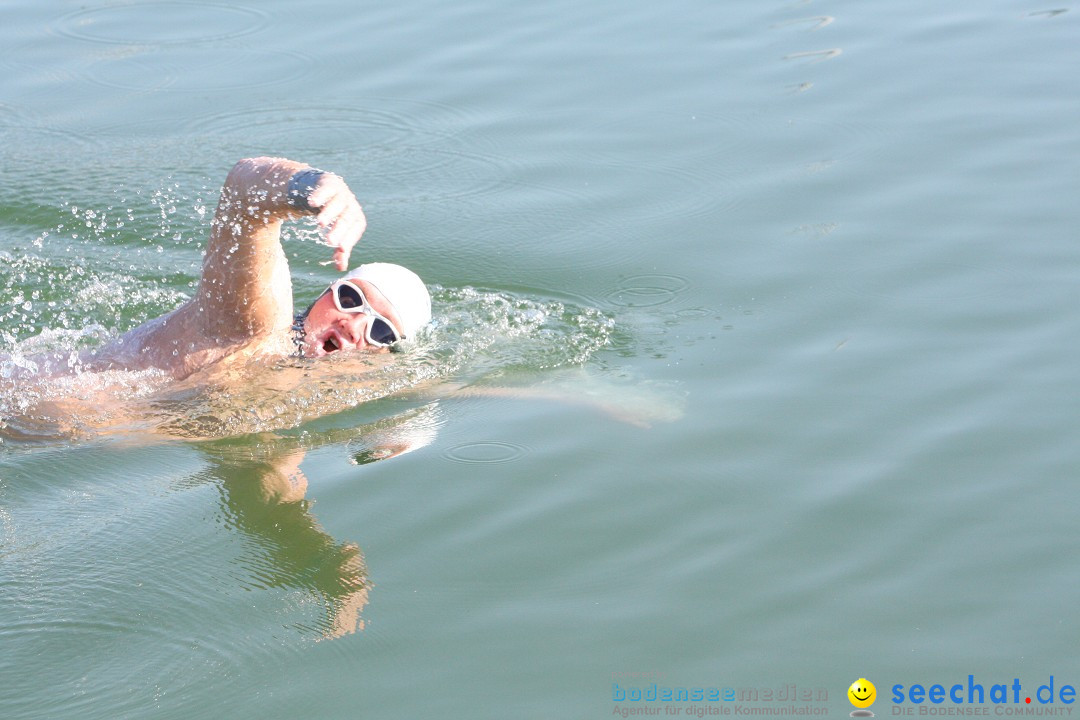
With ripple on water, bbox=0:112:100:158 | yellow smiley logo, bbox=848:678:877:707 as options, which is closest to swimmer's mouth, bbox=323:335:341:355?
yellow smiley logo, bbox=848:678:877:707

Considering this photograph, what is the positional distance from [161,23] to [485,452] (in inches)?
318

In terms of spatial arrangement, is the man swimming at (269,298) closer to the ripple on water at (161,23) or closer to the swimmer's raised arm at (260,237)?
the swimmer's raised arm at (260,237)

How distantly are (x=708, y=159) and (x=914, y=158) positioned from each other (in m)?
1.32

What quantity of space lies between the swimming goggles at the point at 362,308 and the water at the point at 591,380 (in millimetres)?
326

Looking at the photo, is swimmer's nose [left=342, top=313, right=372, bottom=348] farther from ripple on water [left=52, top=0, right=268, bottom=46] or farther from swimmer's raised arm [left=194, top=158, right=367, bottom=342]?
ripple on water [left=52, top=0, right=268, bottom=46]

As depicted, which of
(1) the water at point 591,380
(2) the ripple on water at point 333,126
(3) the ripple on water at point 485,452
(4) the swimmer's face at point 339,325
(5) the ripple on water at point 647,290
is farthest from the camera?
(2) the ripple on water at point 333,126

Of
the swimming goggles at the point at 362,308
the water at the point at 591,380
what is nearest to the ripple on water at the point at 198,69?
the water at the point at 591,380

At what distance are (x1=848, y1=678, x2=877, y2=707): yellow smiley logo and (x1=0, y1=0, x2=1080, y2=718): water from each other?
0.11ft

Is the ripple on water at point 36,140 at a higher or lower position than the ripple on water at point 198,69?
lower

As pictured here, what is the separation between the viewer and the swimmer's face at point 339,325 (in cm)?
592

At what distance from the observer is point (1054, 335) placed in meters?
5.78

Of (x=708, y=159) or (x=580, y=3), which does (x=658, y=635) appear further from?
(x=580, y=3)

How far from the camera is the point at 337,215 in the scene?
455cm

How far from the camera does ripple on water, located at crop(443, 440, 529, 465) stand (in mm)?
5066
